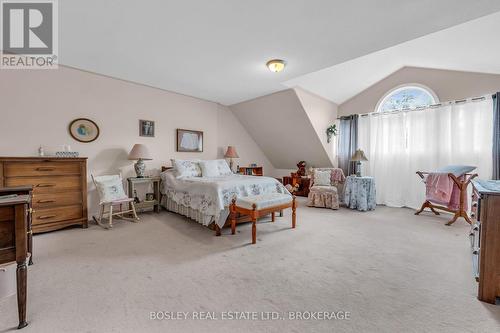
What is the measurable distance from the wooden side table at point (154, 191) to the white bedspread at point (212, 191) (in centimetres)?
30

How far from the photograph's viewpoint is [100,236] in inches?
113

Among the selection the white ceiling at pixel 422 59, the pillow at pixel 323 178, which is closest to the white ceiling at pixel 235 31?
the white ceiling at pixel 422 59

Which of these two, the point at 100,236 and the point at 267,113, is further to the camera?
the point at 267,113

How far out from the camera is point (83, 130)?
3588 millimetres

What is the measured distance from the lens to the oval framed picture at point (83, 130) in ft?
11.5

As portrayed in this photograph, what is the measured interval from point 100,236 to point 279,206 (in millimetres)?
2428

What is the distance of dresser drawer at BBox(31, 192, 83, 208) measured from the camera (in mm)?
2863

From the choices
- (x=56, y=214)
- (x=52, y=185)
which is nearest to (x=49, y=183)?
(x=52, y=185)

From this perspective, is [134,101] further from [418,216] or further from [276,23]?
[418,216]

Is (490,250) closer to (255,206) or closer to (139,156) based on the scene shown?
(255,206)

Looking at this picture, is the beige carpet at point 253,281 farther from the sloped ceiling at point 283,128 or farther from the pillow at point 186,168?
the sloped ceiling at point 283,128

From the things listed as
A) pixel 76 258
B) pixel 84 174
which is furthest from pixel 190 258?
pixel 84 174

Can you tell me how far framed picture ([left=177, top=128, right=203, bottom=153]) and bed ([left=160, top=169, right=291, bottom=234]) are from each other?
2.66 feet

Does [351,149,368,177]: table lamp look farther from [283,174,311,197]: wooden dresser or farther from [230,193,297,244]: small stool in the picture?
[230,193,297,244]: small stool
